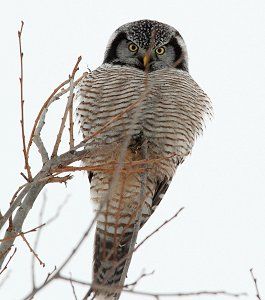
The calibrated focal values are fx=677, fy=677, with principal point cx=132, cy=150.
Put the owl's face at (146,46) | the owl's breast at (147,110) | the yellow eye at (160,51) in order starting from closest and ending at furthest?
the owl's breast at (147,110) → the owl's face at (146,46) → the yellow eye at (160,51)

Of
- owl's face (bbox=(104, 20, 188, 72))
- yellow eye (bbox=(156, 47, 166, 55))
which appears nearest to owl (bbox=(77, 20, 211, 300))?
owl's face (bbox=(104, 20, 188, 72))

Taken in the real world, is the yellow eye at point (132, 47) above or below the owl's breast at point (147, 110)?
above

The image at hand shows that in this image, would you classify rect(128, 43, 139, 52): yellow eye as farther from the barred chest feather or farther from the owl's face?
the barred chest feather

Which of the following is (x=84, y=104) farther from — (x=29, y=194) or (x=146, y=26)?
(x=29, y=194)

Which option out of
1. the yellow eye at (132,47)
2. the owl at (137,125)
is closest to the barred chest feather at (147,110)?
the owl at (137,125)

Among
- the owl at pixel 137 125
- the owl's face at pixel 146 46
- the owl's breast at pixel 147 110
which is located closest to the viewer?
the owl at pixel 137 125

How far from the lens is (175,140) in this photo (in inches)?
245

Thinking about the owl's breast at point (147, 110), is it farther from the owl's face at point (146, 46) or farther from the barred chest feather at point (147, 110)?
the owl's face at point (146, 46)

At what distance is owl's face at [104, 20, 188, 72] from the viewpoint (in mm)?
6949

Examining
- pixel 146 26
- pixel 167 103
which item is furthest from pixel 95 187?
pixel 146 26

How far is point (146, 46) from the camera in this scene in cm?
700

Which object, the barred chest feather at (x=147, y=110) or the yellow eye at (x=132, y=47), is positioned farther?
the yellow eye at (x=132, y=47)

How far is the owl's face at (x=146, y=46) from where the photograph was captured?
6949mm

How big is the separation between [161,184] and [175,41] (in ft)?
5.74
